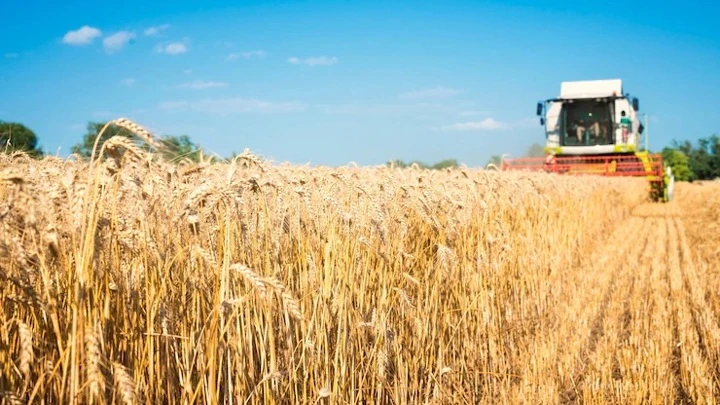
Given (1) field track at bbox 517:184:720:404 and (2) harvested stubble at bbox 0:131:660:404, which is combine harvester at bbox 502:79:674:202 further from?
(2) harvested stubble at bbox 0:131:660:404

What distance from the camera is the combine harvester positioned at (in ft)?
66.5

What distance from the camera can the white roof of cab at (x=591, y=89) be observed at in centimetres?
2123

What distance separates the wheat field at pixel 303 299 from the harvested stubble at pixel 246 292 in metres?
0.01

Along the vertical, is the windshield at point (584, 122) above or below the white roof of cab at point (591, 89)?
below

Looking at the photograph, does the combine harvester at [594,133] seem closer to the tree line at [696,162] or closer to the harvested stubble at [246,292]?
the harvested stubble at [246,292]

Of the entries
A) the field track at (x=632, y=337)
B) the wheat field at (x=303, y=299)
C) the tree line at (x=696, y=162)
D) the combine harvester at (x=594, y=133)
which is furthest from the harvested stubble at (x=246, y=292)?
the tree line at (x=696, y=162)

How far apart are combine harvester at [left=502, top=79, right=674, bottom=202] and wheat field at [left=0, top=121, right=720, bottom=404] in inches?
556

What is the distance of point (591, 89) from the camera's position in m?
21.5

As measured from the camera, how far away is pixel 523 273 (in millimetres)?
5570

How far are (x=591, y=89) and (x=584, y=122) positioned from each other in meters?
Answer: 1.23

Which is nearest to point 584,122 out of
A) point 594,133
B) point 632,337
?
point 594,133

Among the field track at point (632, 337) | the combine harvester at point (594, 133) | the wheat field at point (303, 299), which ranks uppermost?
the combine harvester at point (594, 133)

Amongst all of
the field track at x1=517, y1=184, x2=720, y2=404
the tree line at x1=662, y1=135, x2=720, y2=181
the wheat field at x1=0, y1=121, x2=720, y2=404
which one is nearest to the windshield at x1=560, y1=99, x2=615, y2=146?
the field track at x1=517, y1=184, x2=720, y2=404

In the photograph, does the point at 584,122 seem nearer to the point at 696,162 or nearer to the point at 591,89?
the point at 591,89
